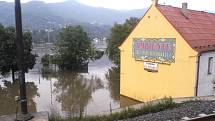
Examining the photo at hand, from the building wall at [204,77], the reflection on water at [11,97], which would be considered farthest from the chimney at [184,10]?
the reflection on water at [11,97]

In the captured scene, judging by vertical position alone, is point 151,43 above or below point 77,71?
above

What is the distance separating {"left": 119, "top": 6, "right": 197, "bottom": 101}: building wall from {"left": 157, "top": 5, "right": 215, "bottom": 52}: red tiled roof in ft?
1.43

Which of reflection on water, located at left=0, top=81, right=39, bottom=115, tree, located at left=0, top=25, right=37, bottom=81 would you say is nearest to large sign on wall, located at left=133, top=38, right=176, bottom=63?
reflection on water, located at left=0, top=81, right=39, bottom=115

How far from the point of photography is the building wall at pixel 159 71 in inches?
922

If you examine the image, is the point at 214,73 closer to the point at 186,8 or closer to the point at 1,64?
the point at 186,8

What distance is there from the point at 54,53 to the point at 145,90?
1374 inches

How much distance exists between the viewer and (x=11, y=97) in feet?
107

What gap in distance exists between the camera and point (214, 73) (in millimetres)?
25000

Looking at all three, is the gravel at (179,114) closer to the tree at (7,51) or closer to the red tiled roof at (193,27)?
the red tiled roof at (193,27)

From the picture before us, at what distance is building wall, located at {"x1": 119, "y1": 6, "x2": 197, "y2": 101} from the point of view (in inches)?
922

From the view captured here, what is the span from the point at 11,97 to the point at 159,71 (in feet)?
53.2

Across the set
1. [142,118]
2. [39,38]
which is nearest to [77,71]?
[142,118]

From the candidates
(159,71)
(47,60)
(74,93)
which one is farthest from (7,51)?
(159,71)

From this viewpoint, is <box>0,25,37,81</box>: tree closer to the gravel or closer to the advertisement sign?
the advertisement sign
